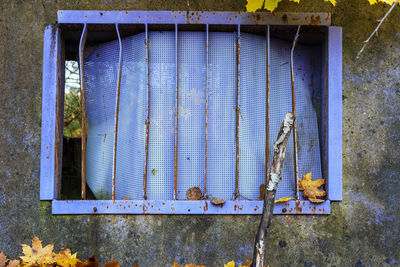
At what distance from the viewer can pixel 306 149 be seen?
2951 mm

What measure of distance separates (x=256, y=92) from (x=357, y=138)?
2.35ft

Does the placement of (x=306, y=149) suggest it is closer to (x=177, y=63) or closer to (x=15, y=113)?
(x=177, y=63)

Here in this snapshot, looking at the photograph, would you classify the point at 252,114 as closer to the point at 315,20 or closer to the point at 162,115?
the point at 162,115

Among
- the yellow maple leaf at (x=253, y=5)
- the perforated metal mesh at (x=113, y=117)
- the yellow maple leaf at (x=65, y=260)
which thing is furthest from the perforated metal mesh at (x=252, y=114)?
the yellow maple leaf at (x=65, y=260)

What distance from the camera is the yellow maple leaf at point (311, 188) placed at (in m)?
2.79

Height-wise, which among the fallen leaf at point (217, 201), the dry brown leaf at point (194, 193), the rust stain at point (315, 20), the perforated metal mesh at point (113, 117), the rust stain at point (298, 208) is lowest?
the rust stain at point (298, 208)

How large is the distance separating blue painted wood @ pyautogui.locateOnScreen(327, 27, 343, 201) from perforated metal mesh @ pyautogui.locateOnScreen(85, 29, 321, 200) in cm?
14

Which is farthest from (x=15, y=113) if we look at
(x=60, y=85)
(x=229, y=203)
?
(x=229, y=203)

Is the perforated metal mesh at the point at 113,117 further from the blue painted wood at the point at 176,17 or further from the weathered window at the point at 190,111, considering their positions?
the blue painted wood at the point at 176,17

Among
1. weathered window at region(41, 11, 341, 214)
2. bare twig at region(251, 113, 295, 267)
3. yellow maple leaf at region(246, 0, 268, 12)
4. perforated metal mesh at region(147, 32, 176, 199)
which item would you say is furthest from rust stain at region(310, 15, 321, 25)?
bare twig at region(251, 113, 295, 267)

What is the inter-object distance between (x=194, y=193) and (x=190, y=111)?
54 centimetres

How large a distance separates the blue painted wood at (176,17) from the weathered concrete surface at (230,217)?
5cm

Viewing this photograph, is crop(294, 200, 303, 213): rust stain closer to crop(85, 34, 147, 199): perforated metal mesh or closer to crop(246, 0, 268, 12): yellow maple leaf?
crop(85, 34, 147, 199): perforated metal mesh

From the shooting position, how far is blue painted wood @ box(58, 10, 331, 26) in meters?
2.84
